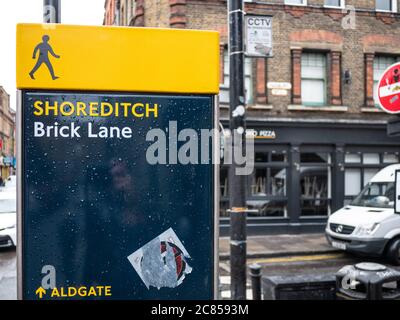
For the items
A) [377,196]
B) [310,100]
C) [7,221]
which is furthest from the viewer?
[310,100]

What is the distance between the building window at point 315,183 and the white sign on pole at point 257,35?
28.0ft

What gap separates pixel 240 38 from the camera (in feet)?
16.5

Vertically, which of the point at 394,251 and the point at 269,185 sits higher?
the point at 269,185

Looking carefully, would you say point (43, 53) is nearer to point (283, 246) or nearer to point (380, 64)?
point (283, 246)

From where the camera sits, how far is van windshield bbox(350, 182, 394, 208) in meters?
9.80

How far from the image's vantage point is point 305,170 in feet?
45.2

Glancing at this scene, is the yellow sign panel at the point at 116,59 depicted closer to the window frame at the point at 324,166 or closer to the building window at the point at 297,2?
the window frame at the point at 324,166

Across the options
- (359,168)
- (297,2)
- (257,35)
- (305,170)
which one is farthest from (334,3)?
(257,35)

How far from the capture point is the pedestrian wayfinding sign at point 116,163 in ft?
8.23

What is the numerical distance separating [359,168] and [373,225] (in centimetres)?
552

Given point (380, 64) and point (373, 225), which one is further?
point (380, 64)

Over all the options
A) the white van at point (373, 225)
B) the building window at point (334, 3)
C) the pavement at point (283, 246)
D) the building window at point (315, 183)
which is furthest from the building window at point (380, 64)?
the pavement at point (283, 246)
